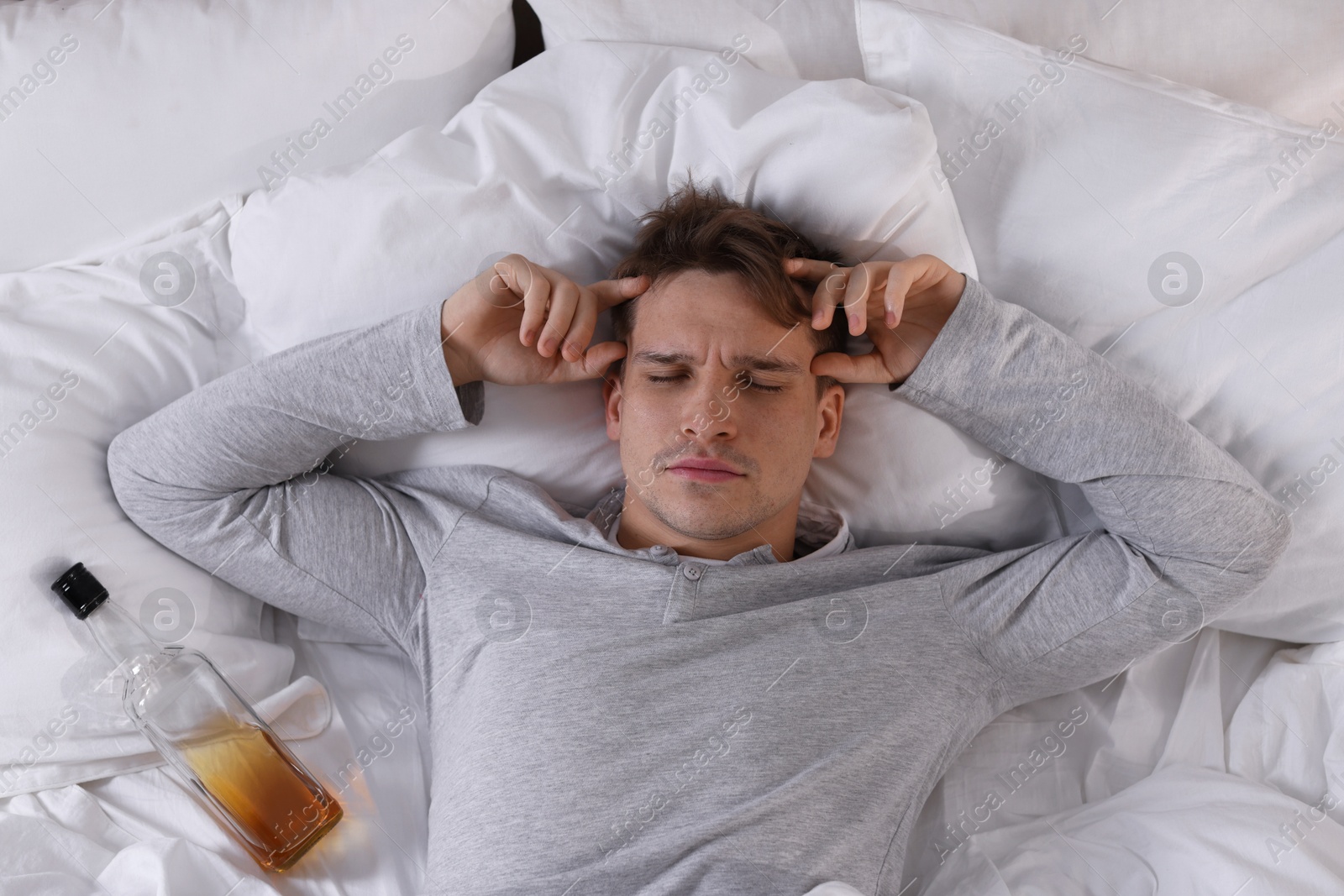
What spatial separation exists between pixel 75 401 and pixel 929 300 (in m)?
1.06

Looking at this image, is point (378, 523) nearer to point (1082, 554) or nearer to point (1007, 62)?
point (1082, 554)

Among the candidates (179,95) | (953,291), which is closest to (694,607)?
(953,291)

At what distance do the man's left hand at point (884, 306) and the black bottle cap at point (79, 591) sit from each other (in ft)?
2.87

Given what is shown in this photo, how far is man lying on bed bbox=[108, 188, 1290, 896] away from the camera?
1118 millimetres

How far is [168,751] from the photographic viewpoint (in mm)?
1178

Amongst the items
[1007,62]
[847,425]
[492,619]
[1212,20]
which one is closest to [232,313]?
[492,619]

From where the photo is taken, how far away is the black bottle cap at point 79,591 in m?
1.12

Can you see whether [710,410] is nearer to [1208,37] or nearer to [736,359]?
[736,359]

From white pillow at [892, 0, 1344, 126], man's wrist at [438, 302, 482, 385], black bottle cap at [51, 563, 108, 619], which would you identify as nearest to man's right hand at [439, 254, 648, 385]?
man's wrist at [438, 302, 482, 385]

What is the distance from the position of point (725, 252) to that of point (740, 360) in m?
0.14

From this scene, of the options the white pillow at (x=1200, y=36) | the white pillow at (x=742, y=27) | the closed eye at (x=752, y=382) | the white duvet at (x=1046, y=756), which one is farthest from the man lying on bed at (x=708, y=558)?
the white pillow at (x=1200, y=36)

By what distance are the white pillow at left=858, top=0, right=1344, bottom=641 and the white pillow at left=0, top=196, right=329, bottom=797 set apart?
1.00m

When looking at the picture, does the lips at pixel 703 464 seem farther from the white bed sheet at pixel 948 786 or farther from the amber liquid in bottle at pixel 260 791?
the amber liquid in bottle at pixel 260 791

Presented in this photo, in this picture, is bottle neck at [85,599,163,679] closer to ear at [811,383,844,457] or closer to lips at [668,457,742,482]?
lips at [668,457,742,482]
